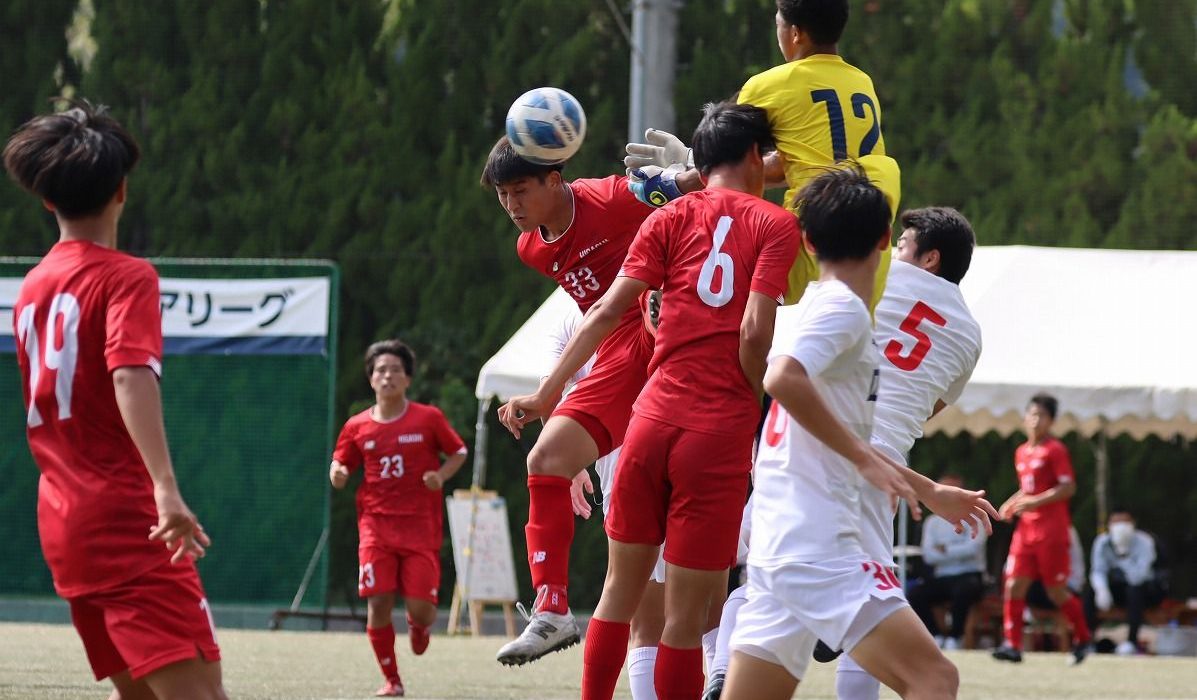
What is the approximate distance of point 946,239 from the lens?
6.30 metres

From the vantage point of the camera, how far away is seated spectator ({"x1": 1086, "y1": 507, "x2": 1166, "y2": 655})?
52.9 ft

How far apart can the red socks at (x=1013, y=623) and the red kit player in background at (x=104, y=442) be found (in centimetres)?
1004

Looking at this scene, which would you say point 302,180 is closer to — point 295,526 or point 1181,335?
point 295,526

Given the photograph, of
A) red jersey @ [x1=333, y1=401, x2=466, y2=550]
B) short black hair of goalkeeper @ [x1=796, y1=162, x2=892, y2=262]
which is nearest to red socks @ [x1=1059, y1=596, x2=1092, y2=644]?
red jersey @ [x1=333, y1=401, x2=466, y2=550]

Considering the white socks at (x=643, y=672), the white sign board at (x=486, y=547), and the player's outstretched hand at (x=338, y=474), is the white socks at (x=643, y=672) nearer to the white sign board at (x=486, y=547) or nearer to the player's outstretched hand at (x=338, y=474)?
the player's outstretched hand at (x=338, y=474)

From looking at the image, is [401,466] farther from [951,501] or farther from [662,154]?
[951,501]

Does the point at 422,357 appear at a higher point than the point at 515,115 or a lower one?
lower

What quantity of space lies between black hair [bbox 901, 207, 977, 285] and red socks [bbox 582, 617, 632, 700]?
1.68 m

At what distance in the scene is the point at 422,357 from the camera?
742 inches

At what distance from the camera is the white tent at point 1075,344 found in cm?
1391

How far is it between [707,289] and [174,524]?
6.60 feet

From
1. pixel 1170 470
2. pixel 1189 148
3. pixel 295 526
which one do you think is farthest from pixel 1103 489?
pixel 295 526

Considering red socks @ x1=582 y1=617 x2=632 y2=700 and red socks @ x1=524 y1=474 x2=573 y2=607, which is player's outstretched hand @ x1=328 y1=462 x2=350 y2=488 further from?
red socks @ x1=582 y1=617 x2=632 y2=700

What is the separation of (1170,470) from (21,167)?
15.3m
